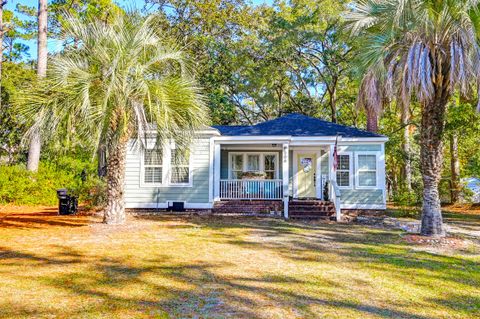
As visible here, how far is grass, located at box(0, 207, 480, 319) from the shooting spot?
4.11 metres

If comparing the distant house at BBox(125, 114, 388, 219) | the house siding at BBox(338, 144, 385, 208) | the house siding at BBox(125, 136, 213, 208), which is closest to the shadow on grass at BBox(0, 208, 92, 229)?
the house siding at BBox(125, 136, 213, 208)

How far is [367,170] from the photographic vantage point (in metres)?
14.2

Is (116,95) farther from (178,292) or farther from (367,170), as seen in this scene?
(367,170)

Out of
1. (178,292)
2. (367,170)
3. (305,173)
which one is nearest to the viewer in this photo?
(178,292)

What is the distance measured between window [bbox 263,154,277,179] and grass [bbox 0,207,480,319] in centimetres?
619

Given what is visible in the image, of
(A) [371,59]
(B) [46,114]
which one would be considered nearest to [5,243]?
(B) [46,114]

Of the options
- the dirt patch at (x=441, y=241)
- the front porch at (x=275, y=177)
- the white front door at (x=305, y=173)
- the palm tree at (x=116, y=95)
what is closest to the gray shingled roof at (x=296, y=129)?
the front porch at (x=275, y=177)

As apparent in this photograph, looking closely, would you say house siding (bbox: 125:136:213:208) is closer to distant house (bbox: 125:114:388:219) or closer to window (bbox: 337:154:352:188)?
distant house (bbox: 125:114:388:219)

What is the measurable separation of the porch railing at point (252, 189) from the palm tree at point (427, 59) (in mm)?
5672

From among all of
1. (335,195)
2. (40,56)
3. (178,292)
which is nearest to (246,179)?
(335,195)

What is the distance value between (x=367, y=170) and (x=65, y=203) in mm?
11372

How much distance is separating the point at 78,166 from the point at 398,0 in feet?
51.9

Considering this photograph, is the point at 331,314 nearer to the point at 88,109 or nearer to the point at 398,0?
the point at 88,109

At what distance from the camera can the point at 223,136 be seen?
13984mm
